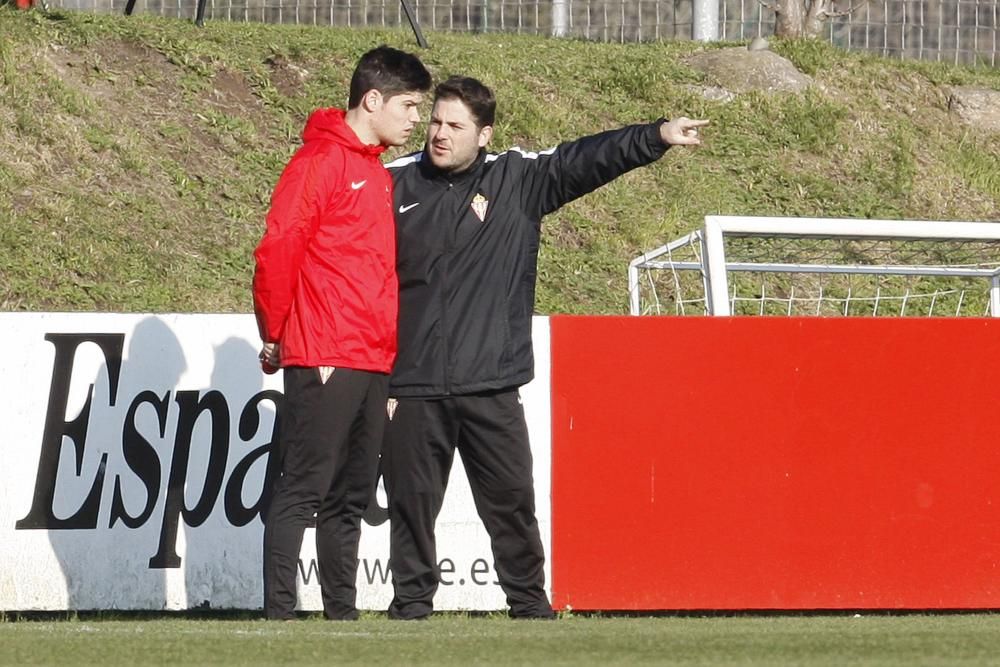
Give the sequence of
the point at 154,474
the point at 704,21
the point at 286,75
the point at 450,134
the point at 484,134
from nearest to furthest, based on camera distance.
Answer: the point at 450,134 < the point at 484,134 < the point at 154,474 < the point at 286,75 < the point at 704,21

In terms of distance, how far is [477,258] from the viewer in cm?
570

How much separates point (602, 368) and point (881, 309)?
662 cm

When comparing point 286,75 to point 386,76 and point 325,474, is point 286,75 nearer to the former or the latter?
point 386,76

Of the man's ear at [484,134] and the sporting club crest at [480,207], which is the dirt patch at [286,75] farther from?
the sporting club crest at [480,207]

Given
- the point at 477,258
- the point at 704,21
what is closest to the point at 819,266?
the point at 477,258

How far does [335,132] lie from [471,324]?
81 cm

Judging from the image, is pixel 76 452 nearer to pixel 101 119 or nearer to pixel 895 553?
pixel 895 553

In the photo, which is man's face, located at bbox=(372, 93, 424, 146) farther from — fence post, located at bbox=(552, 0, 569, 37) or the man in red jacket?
fence post, located at bbox=(552, 0, 569, 37)

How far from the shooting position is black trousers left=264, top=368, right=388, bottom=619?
211 inches

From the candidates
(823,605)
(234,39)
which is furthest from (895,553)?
(234,39)

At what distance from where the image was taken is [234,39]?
1471cm

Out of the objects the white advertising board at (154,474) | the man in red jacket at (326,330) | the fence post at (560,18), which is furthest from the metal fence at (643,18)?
the man in red jacket at (326,330)

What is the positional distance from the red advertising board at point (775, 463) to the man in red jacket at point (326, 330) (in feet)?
4.56

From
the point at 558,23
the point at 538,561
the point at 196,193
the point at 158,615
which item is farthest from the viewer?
the point at 558,23
